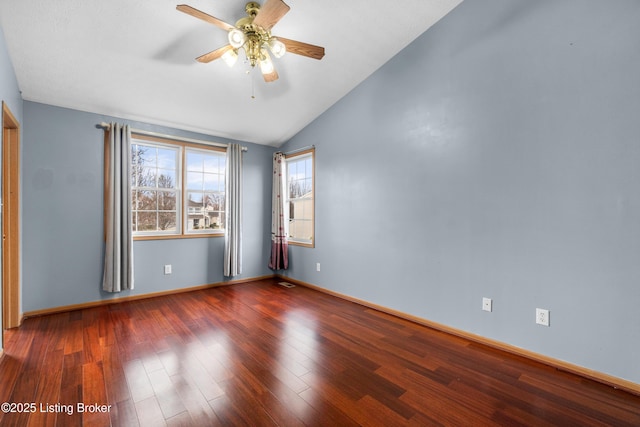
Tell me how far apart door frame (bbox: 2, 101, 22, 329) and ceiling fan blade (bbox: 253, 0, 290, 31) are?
262 centimetres

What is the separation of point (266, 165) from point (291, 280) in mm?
2069

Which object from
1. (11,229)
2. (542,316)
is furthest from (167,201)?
(542,316)

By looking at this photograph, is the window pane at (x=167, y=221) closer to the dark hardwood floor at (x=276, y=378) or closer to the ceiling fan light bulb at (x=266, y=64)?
the dark hardwood floor at (x=276, y=378)

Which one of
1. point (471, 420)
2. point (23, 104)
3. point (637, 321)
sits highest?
point (23, 104)

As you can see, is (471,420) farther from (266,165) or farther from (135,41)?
(266,165)

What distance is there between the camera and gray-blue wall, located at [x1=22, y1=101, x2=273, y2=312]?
10.2ft

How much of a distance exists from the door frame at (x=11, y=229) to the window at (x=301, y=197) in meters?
3.26

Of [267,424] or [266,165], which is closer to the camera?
[267,424]

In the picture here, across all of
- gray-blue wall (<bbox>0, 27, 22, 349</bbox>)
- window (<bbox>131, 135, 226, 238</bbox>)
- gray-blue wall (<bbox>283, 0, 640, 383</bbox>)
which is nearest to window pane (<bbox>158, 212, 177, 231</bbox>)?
window (<bbox>131, 135, 226, 238</bbox>)

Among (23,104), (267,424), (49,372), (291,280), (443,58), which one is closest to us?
(267,424)

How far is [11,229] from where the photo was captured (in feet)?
9.25

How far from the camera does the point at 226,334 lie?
8.84ft

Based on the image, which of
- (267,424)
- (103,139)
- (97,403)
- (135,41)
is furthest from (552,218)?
(103,139)

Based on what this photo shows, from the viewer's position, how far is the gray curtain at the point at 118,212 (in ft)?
11.3
